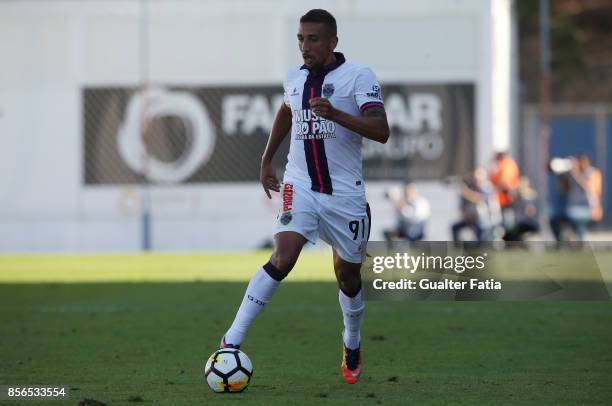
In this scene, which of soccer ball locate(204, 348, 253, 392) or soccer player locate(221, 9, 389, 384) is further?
soccer player locate(221, 9, 389, 384)

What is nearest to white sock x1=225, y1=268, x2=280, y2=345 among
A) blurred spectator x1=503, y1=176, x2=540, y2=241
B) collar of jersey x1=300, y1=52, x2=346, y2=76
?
collar of jersey x1=300, y1=52, x2=346, y2=76

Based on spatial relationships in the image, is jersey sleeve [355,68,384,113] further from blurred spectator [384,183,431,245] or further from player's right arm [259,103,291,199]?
blurred spectator [384,183,431,245]

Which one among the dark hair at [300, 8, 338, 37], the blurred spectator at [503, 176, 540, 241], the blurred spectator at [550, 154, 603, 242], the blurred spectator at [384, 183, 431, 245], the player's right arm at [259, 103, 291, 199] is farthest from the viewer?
the blurred spectator at [384, 183, 431, 245]

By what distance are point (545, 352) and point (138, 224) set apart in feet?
65.1

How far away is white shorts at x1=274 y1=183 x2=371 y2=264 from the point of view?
26.0ft

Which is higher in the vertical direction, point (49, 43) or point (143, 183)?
point (49, 43)

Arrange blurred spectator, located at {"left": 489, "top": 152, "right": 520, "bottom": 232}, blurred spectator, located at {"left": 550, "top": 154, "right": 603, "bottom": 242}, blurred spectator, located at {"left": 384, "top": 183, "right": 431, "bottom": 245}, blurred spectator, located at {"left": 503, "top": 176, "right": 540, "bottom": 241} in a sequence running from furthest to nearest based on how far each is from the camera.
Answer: blurred spectator, located at {"left": 384, "top": 183, "right": 431, "bottom": 245} < blurred spectator, located at {"left": 550, "top": 154, "right": 603, "bottom": 242} < blurred spectator, located at {"left": 503, "top": 176, "right": 540, "bottom": 241} < blurred spectator, located at {"left": 489, "top": 152, "right": 520, "bottom": 232}

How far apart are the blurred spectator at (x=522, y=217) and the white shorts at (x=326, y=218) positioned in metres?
18.0

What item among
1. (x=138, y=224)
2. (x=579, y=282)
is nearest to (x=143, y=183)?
(x=138, y=224)

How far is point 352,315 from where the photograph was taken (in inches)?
328

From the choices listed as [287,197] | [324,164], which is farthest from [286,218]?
[324,164]

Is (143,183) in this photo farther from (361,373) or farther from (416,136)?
(361,373)

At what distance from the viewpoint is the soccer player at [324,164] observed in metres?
7.80

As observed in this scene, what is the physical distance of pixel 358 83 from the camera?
7.96 m
